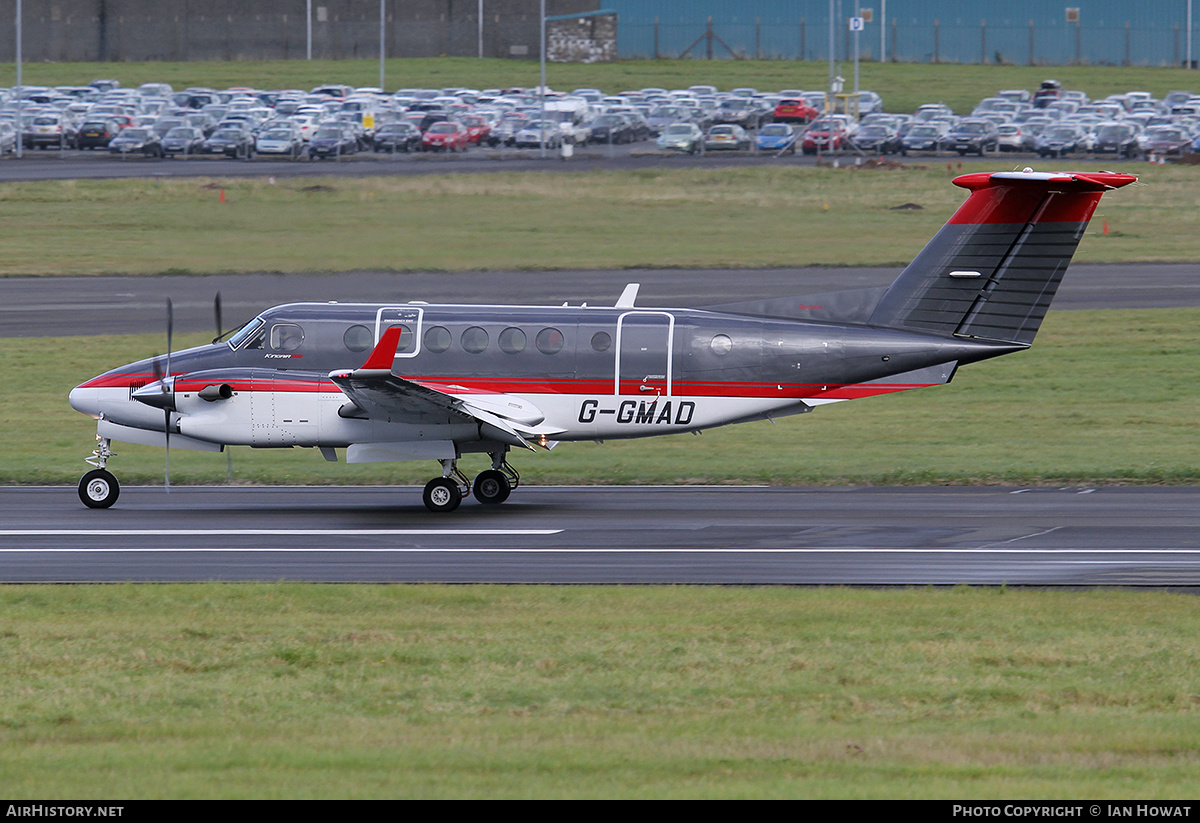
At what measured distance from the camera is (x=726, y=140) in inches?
3383

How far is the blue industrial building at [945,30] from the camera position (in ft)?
420

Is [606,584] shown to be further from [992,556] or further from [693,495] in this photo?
[693,495]

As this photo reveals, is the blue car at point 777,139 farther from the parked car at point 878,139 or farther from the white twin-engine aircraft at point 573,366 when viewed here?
the white twin-engine aircraft at point 573,366

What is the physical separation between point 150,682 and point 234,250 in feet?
138

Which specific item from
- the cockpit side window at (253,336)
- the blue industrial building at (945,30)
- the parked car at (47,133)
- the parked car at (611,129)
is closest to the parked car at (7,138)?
the parked car at (47,133)

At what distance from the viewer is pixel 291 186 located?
63688mm

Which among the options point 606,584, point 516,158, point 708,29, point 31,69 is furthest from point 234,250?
point 708,29

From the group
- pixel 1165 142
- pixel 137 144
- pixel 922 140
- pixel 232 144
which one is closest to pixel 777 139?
pixel 922 140

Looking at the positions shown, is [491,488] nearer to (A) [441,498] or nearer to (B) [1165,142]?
(A) [441,498]

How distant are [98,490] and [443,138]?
213 ft

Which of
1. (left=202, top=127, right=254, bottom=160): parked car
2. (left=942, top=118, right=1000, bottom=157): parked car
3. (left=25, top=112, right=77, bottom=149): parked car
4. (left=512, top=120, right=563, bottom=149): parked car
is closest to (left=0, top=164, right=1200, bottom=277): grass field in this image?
(left=942, top=118, right=1000, bottom=157): parked car

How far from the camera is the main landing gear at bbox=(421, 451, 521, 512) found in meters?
22.3

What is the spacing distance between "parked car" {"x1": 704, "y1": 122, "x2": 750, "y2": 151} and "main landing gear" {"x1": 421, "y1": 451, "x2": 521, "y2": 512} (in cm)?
6459

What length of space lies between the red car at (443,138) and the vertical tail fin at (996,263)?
215 feet
